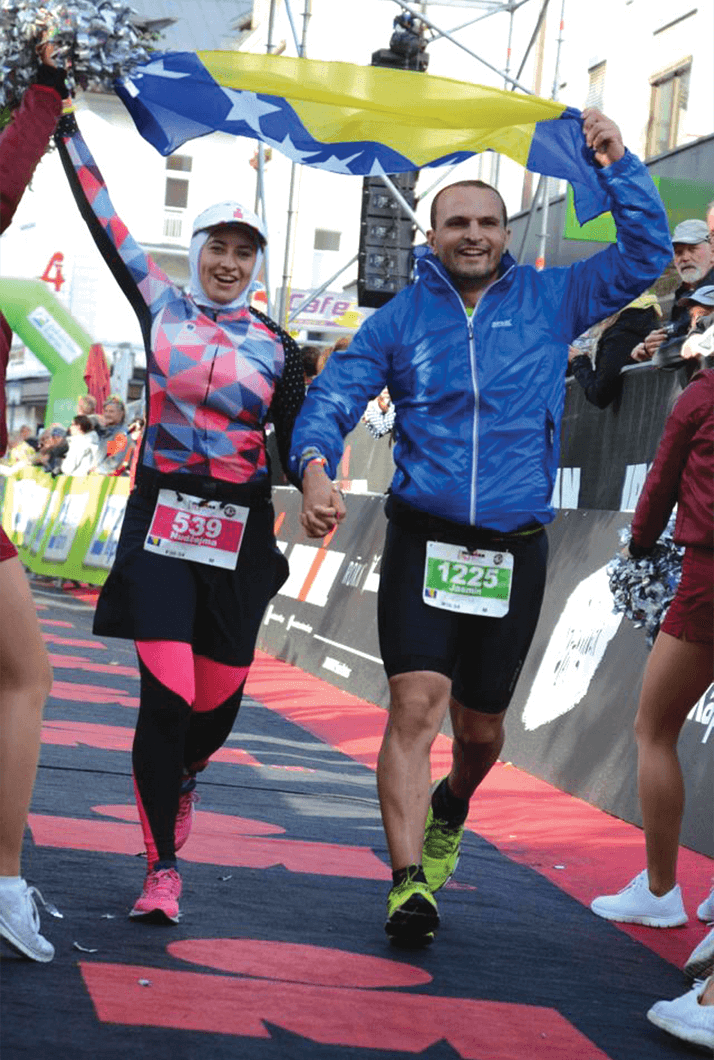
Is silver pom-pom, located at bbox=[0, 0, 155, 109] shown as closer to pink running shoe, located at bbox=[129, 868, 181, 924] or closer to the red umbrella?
pink running shoe, located at bbox=[129, 868, 181, 924]

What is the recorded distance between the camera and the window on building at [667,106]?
74.8 ft

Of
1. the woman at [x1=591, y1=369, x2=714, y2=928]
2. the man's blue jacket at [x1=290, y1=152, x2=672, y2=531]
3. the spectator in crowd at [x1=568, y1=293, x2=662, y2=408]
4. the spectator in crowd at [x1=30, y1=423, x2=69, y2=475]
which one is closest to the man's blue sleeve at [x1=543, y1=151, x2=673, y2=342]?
the man's blue jacket at [x1=290, y1=152, x2=672, y2=531]

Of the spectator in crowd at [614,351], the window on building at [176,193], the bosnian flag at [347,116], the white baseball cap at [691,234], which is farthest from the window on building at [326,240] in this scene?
the bosnian flag at [347,116]

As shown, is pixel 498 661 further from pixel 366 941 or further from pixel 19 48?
pixel 19 48

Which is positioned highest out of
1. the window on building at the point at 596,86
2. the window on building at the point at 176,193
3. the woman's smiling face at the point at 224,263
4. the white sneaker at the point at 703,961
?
the window on building at the point at 176,193

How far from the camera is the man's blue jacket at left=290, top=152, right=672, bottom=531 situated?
17.6ft

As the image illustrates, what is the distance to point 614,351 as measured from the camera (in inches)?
397

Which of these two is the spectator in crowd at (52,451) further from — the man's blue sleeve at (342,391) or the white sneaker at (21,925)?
the white sneaker at (21,925)

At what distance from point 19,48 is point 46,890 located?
233 cm

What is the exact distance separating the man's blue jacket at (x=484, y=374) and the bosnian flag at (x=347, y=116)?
3.20 feet

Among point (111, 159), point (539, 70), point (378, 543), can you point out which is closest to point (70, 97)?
point (378, 543)

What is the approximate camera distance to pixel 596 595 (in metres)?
8.59

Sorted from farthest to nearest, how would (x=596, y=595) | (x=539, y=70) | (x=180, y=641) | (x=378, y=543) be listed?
(x=539, y=70)
(x=378, y=543)
(x=596, y=595)
(x=180, y=641)

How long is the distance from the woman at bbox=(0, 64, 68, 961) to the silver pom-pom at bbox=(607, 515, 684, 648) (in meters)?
2.35
